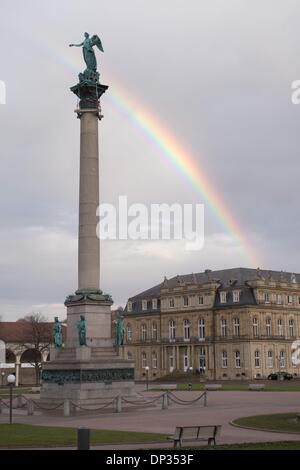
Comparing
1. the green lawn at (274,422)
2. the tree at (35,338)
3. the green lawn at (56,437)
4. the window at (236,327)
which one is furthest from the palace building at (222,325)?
the green lawn at (56,437)

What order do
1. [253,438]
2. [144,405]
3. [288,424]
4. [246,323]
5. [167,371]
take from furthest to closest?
[167,371]
[246,323]
[144,405]
[288,424]
[253,438]

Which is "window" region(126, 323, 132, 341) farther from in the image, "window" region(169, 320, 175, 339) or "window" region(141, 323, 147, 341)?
"window" region(169, 320, 175, 339)

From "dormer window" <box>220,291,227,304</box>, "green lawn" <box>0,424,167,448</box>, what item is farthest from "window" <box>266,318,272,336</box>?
"green lawn" <box>0,424,167,448</box>

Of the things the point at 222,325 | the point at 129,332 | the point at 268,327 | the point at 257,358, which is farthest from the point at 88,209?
the point at 129,332

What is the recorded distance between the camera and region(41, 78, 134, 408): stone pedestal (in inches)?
1838

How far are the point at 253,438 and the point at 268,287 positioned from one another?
89671mm

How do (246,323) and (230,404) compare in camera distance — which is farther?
(246,323)

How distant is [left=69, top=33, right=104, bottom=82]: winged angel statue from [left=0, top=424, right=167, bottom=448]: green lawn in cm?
3117

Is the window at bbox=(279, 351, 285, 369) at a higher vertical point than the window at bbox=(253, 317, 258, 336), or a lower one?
lower

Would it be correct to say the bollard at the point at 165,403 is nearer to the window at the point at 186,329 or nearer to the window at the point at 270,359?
the window at the point at 270,359

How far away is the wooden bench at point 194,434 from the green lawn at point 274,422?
578 cm
